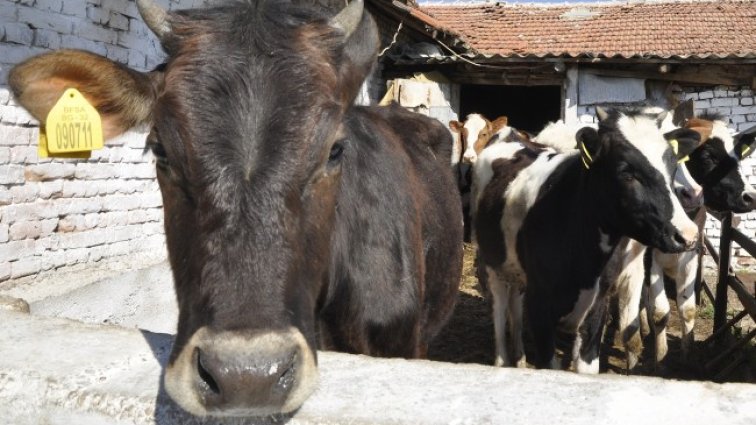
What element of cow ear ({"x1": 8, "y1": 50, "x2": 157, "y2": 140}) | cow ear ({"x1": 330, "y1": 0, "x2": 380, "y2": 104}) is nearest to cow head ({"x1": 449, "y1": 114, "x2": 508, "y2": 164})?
cow ear ({"x1": 330, "y1": 0, "x2": 380, "y2": 104})

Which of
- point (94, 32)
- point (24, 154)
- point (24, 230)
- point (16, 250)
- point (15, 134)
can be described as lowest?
point (16, 250)

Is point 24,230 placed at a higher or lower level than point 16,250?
higher

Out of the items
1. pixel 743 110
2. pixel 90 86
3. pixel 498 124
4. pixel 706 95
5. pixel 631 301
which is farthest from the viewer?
pixel 498 124

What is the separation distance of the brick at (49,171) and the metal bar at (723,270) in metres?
5.48

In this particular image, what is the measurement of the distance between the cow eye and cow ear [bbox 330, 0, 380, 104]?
0.58 ft

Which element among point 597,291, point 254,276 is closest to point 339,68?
point 254,276

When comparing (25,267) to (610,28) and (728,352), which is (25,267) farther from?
(610,28)

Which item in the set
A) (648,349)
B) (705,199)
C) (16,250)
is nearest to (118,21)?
(16,250)

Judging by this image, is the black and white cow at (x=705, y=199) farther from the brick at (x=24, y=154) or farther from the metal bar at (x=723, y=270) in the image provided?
the brick at (x=24, y=154)

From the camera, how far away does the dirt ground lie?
18.9 ft

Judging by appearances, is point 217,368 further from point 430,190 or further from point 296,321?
point 430,190

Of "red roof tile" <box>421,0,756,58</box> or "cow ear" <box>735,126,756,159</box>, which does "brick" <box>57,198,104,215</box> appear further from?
"red roof tile" <box>421,0,756,58</box>

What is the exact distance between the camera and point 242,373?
1538 millimetres

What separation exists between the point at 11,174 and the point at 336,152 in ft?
9.08
